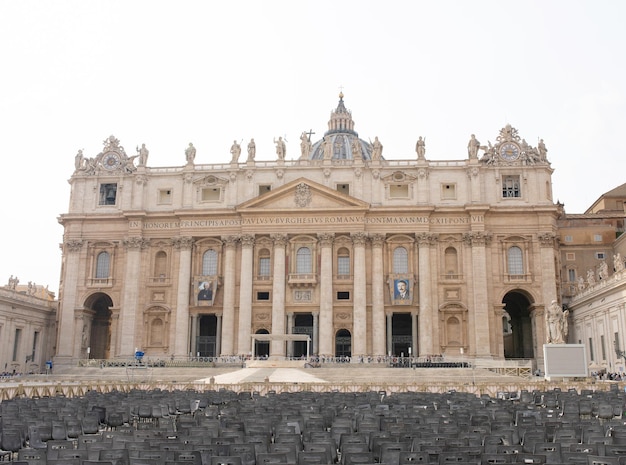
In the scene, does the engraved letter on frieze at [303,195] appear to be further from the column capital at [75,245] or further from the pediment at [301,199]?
the column capital at [75,245]

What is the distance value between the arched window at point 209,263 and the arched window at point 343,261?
1315 centimetres

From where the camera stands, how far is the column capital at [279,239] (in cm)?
7062

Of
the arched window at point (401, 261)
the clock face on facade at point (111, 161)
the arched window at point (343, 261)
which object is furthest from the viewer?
the clock face on facade at point (111, 161)

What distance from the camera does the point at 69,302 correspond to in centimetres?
7250

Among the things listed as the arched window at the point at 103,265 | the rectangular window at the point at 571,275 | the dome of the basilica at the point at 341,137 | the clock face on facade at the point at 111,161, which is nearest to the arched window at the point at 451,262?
the rectangular window at the point at 571,275

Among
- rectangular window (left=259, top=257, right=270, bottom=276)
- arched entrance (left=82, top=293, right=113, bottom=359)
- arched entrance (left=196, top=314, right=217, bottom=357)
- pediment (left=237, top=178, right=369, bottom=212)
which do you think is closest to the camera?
pediment (left=237, top=178, right=369, bottom=212)

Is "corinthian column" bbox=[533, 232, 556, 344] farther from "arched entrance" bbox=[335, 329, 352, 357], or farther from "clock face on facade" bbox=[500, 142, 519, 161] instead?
"arched entrance" bbox=[335, 329, 352, 357]

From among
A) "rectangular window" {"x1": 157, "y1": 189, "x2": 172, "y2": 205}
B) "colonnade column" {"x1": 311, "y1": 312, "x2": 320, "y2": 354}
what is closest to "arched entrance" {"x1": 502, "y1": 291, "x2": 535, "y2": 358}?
"colonnade column" {"x1": 311, "y1": 312, "x2": 320, "y2": 354}

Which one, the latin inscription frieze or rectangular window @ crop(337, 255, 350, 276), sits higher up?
the latin inscription frieze

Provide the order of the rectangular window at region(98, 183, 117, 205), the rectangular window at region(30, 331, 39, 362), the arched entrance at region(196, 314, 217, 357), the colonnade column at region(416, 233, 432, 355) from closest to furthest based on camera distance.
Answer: the colonnade column at region(416, 233, 432, 355)
the rectangular window at region(30, 331, 39, 362)
the arched entrance at region(196, 314, 217, 357)
the rectangular window at region(98, 183, 117, 205)

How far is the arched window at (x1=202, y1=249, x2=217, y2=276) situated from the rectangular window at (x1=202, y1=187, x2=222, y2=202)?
5663 mm

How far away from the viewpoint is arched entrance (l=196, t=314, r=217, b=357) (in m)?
73.2

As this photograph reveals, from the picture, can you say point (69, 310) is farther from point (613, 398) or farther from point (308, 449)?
point (308, 449)

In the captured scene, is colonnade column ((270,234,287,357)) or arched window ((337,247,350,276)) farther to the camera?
arched window ((337,247,350,276))
